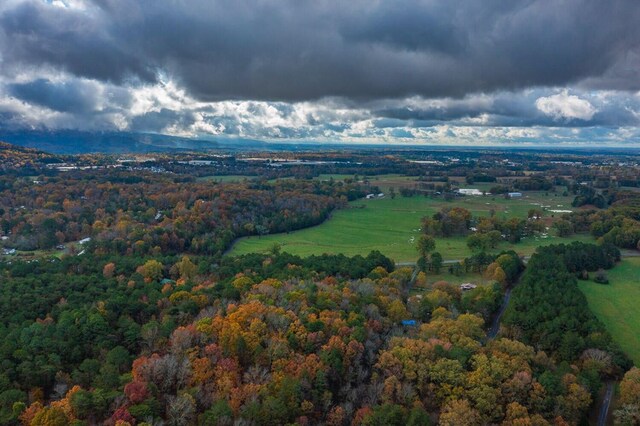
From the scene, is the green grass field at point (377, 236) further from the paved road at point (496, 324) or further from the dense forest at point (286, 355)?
the dense forest at point (286, 355)

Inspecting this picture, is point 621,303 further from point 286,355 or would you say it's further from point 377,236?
point 286,355

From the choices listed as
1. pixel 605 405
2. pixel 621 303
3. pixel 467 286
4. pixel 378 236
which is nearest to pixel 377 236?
pixel 378 236

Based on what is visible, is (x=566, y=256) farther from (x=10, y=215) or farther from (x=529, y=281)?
(x=10, y=215)

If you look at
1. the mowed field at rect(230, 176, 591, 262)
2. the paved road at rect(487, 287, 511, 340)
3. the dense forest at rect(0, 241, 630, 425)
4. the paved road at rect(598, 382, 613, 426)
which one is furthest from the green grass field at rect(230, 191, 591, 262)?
the paved road at rect(598, 382, 613, 426)

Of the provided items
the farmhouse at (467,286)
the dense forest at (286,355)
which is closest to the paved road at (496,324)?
the dense forest at (286,355)

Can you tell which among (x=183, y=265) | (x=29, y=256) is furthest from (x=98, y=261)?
(x=29, y=256)

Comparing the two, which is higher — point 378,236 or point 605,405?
point 378,236
